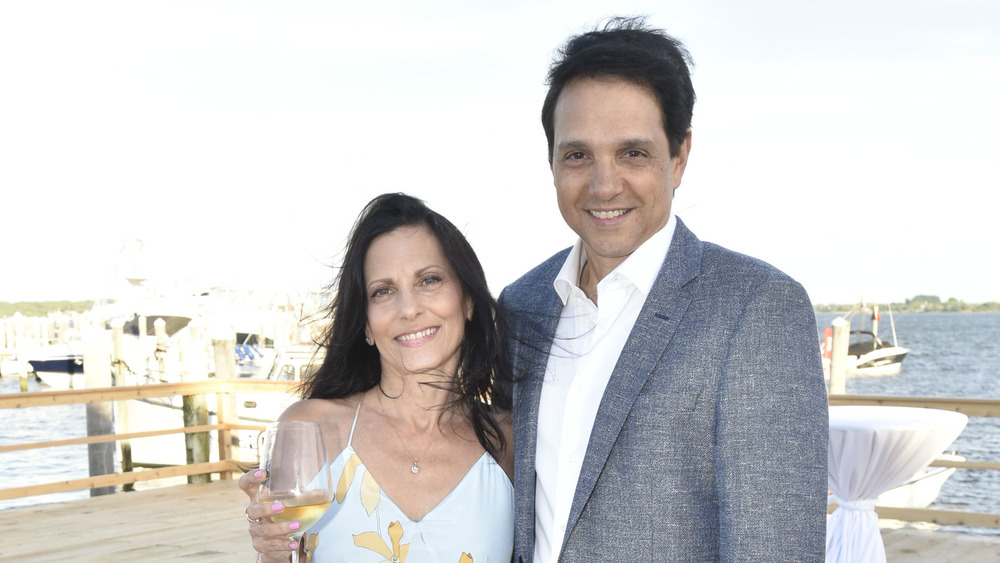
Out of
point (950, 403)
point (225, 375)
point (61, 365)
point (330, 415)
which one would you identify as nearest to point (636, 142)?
point (330, 415)

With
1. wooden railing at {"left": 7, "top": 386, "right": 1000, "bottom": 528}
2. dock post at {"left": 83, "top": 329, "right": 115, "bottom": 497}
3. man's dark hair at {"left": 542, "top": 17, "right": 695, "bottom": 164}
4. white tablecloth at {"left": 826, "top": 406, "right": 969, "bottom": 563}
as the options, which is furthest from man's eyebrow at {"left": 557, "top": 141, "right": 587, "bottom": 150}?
dock post at {"left": 83, "top": 329, "right": 115, "bottom": 497}

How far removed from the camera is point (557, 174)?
1855 mm

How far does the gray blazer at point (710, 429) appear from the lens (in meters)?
1.45

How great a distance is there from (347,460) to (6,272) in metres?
51.1

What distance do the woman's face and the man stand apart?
28 cm

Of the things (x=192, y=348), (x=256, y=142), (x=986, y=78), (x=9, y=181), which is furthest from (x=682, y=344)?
(x=986, y=78)

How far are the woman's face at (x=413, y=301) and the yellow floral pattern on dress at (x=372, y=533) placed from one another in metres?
0.29

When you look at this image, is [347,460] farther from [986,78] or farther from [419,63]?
[986,78]

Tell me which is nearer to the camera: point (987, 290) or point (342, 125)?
point (342, 125)

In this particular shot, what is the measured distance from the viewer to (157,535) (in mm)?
6141

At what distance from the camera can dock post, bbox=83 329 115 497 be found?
404 inches

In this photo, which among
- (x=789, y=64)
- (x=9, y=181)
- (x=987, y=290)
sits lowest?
(x=987, y=290)

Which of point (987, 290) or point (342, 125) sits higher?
point (342, 125)

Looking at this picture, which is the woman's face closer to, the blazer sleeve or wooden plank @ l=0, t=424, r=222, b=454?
the blazer sleeve
